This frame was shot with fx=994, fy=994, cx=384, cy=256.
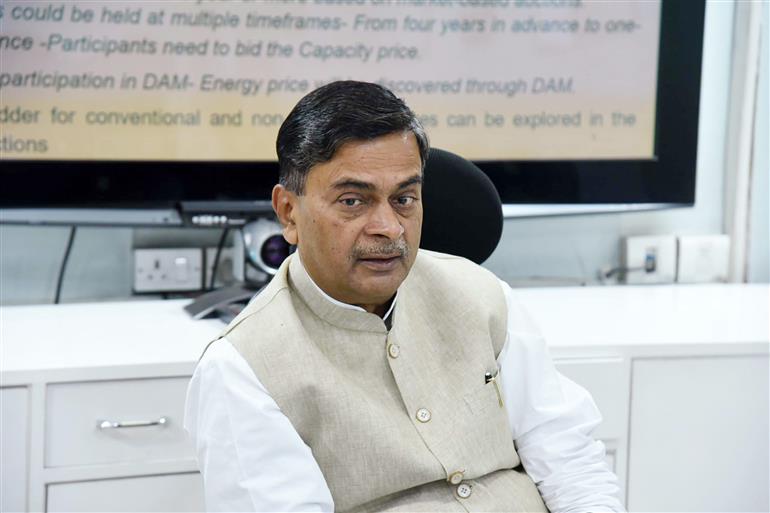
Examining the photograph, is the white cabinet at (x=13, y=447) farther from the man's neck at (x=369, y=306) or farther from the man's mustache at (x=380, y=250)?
the man's mustache at (x=380, y=250)

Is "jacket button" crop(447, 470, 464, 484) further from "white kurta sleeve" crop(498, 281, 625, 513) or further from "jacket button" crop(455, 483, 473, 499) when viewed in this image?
"white kurta sleeve" crop(498, 281, 625, 513)

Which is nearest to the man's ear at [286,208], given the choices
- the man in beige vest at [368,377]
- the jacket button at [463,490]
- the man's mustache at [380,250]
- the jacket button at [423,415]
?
the man in beige vest at [368,377]

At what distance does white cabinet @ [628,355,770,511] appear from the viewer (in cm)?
208

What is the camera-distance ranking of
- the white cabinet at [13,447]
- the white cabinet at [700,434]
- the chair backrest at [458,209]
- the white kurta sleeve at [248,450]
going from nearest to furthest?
the white kurta sleeve at [248,450] < the chair backrest at [458,209] < the white cabinet at [13,447] < the white cabinet at [700,434]

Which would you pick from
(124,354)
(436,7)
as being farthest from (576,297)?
(124,354)

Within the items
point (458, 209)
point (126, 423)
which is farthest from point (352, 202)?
point (126, 423)

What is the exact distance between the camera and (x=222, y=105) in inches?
92.9

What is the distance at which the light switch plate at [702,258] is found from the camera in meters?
2.75

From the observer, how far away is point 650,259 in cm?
275

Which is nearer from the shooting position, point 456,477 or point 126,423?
point 456,477

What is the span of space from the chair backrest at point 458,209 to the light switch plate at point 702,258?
4.07 feet

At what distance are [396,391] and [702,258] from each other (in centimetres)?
166

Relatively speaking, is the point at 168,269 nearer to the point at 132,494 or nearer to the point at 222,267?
the point at 222,267

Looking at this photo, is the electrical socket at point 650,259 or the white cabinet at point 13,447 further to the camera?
the electrical socket at point 650,259
